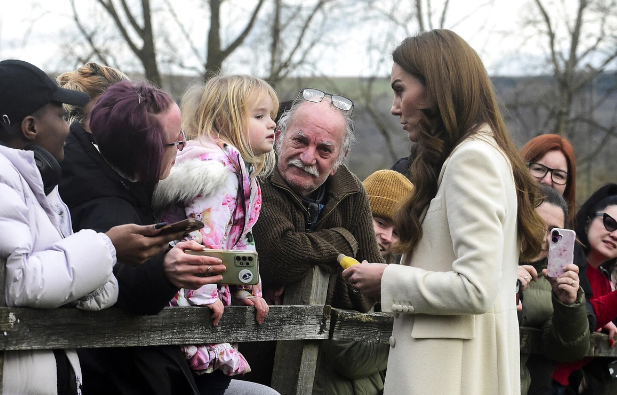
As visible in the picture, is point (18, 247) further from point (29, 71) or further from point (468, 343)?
point (468, 343)

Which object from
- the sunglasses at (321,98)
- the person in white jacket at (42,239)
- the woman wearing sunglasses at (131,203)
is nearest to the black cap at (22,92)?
the person in white jacket at (42,239)

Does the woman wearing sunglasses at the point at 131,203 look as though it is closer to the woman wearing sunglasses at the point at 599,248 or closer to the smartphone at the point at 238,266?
the smartphone at the point at 238,266

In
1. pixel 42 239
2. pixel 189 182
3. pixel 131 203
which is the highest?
pixel 189 182

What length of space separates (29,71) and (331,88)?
1610 cm

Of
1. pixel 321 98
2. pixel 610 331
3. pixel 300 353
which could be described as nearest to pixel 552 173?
pixel 610 331

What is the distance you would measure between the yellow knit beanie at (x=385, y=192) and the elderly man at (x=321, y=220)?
591mm

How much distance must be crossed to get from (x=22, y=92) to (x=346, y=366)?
2.04m

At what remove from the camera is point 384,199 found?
4.53m

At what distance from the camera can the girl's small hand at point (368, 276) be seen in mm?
2820

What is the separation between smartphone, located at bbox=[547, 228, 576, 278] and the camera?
3.85m

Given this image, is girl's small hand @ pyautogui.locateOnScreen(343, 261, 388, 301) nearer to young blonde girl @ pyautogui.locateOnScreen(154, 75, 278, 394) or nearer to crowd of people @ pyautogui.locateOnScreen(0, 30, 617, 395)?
crowd of people @ pyautogui.locateOnScreen(0, 30, 617, 395)

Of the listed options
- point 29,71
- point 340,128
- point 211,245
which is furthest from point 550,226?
point 29,71

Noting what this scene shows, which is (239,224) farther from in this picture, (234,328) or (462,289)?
(462,289)

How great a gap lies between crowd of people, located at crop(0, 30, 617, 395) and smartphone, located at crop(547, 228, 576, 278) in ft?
3.22
